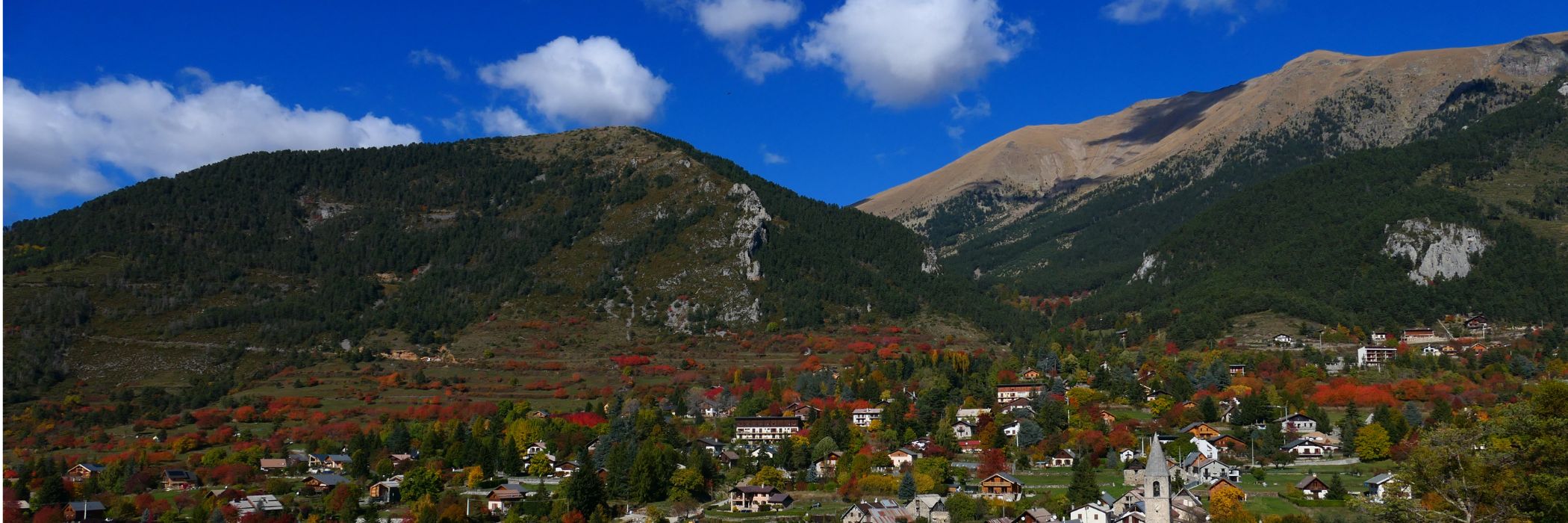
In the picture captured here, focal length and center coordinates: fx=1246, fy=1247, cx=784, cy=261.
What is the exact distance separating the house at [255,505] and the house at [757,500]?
29.3 meters

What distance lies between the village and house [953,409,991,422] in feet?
1.04

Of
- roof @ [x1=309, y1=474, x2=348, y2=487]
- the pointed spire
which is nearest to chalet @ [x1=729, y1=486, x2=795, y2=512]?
roof @ [x1=309, y1=474, x2=348, y2=487]

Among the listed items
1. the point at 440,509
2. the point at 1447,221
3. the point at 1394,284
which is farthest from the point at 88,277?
the point at 1447,221

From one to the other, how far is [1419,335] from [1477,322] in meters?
9.27

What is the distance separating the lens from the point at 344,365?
151625 millimetres

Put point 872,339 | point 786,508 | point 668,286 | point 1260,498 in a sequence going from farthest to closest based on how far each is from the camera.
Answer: point 668,286
point 872,339
point 786,508
point 1260,498

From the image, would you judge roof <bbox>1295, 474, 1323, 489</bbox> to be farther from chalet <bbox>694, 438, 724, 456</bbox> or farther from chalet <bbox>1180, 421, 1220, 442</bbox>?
chalet <bbox>694, 438, 724, 456</bbox>

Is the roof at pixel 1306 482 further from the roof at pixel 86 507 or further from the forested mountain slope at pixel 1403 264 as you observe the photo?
the forested mountain slope at pixel 1403 264

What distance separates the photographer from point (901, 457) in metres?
92.9

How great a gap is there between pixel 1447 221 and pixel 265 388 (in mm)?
156348

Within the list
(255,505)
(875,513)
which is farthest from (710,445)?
(255,505)

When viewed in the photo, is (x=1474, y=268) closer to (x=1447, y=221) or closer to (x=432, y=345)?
(x=1447, y=221)

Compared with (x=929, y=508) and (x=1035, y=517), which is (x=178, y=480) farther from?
(x=1035, y=517)

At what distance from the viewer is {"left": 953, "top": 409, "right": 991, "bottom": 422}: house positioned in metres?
111
